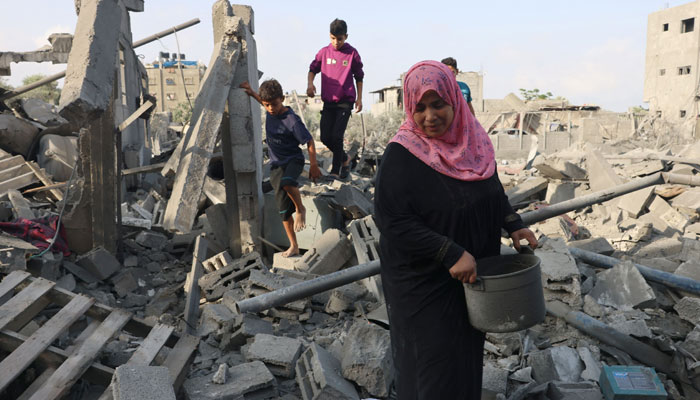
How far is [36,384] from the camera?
2.85 metres

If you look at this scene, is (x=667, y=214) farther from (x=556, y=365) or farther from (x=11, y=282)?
(x=11, y=282)

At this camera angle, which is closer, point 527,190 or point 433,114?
point 433,114

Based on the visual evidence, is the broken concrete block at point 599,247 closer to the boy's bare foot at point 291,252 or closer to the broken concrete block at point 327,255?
the broken concrete block at point 327,255

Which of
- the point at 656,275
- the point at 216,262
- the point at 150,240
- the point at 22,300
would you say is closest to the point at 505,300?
the point at 656,275

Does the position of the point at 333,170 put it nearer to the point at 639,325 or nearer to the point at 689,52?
the point at 639,325

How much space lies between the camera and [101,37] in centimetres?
429

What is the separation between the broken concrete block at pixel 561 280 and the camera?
3994 mm

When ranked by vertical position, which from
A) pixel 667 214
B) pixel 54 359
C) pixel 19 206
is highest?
pixel 19 206

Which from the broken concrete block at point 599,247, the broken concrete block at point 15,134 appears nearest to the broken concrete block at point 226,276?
the broken concrete block at point 599,247

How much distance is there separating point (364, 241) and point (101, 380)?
2.65 metres

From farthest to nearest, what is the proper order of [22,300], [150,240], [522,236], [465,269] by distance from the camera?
[150,240], [22,300], [522,236], [465,269]

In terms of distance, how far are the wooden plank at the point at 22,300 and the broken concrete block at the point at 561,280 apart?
3395mm

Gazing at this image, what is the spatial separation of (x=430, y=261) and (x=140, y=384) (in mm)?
1440

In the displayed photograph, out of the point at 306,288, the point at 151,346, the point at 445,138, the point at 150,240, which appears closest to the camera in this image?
the point at 445,138
